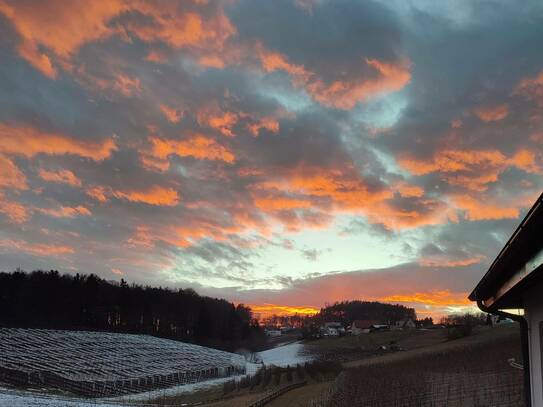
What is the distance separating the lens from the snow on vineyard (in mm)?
44625

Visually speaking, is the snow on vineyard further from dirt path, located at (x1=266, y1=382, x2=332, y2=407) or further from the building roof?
the building roof

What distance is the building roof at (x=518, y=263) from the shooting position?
354 cm

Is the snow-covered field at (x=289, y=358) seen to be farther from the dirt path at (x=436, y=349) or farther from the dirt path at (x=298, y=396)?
the dirt path at (x=298, y=396)

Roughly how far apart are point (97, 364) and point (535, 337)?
56.5 meters

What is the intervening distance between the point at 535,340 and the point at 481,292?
3.38ft

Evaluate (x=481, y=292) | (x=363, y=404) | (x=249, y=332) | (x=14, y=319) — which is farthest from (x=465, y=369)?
(x=249, y=332)

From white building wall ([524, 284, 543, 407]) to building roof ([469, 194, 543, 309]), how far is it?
0.19 m

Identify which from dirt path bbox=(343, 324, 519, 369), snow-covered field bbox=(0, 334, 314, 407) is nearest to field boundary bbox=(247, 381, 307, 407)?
snow-covered field bbox=(0, 334, 314, 407)

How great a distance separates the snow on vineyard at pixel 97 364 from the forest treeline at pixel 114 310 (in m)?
20.2

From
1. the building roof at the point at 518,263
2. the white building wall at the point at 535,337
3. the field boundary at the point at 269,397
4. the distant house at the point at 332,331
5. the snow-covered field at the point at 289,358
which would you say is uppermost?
the building roof at the point at 518,263

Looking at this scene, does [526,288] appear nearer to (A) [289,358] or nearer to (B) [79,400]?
(B) [79,400]

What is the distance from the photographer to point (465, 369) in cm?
3469

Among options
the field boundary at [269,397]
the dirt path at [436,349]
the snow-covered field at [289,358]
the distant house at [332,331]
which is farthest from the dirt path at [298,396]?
the distant house at [332,331]

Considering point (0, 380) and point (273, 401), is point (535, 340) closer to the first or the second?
point (273, 401)
